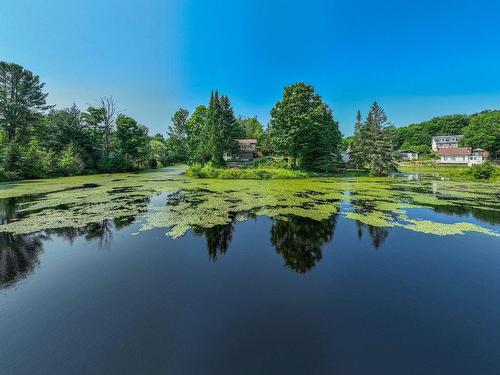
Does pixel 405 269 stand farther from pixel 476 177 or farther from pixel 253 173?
pixel 476 177

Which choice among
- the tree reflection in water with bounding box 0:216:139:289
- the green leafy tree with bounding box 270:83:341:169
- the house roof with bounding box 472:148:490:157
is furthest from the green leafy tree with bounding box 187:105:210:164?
the house roof with bounding box 472:148:490:157

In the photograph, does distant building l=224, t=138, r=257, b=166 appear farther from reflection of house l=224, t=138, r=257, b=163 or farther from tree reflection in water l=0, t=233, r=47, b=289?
tree reflection in water l=0, t=233, r=47, b=289

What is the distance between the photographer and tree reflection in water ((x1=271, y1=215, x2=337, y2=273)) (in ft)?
18.6

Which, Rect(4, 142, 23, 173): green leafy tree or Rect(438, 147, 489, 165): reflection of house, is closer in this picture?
Rect(4, 142, 23, 173): green leafy tree

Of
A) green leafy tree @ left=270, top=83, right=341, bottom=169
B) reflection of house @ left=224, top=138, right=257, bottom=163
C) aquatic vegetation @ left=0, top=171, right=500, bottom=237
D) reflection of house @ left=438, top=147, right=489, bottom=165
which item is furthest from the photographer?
reflection of house @ left=438, top=147, right=489, bottom=165

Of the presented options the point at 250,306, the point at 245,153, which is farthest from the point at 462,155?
the point at 250,306

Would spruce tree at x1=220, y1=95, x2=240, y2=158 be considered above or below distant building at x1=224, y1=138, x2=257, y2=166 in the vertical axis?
above

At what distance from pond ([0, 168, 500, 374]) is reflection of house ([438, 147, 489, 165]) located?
2192 inches

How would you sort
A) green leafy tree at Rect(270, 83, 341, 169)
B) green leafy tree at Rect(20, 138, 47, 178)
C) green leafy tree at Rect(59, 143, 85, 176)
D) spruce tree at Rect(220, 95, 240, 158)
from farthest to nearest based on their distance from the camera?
spruce tree at Rect(220, 95, 240, 158) < green leafy tree at Rect(270, 83, 341, 169) < green leafy tree at Rect(59, 143, 85, 176) < green leafy tree at Rect(20, 138, 47, 178)

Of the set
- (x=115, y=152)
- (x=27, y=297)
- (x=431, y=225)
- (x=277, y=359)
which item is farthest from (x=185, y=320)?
(x=115, y=152)

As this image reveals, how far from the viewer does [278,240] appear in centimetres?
707

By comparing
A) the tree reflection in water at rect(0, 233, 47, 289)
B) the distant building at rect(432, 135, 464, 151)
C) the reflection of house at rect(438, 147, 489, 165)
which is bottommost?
the tree reflection in water at rect(0, 233, 47, 289)

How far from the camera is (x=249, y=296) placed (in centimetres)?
413

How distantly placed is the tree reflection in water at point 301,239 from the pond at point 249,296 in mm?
53
